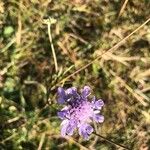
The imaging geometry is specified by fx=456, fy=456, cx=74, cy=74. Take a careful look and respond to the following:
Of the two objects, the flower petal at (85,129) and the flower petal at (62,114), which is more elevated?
the flower petal at (62,114)

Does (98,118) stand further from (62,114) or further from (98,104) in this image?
(62,114)

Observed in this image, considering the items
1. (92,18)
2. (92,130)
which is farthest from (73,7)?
(92,130)

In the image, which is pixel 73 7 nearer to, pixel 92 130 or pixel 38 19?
pixel 38 19

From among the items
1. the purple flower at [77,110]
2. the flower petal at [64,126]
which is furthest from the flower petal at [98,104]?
the flower petal at [64,126]

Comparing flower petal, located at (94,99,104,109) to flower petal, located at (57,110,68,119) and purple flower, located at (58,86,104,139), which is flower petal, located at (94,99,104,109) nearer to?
purple flower, located at (58,86,104,139)

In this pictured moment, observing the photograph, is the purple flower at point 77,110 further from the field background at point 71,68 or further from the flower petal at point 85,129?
the field background at point 71,68

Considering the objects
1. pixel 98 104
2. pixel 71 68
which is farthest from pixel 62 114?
pixel 71 68

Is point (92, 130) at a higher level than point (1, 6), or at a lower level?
lower
